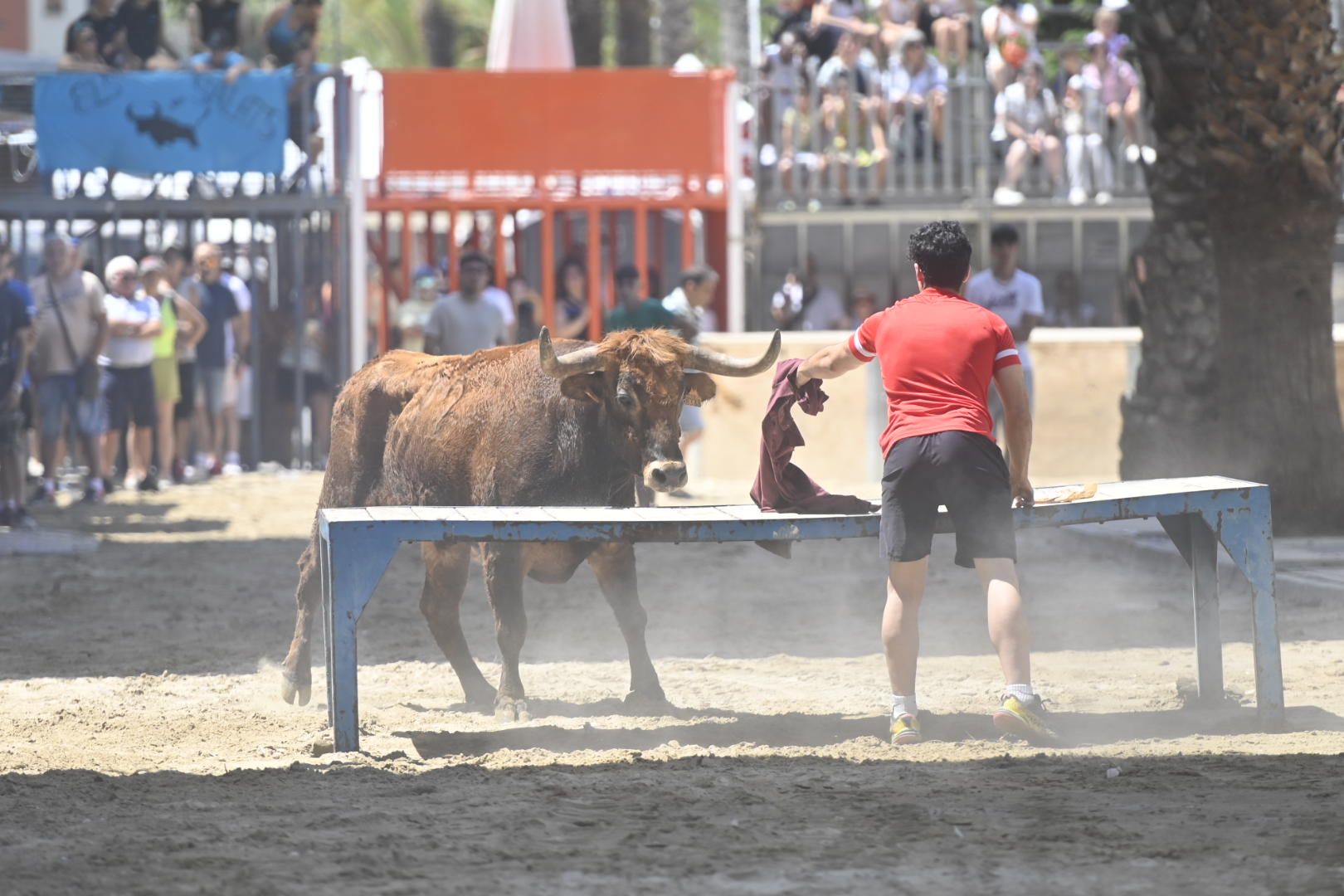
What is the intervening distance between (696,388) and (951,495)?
1.42 meters

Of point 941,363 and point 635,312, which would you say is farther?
point 635,312

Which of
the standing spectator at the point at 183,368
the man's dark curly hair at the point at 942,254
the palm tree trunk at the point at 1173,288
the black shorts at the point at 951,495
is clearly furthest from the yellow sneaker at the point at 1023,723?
the standing spectator at the point at 183,368

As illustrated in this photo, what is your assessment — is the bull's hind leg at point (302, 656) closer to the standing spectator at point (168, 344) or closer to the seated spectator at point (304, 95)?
the standing spectator at point (168, 344)

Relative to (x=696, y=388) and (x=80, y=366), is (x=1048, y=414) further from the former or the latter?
(x=696, y=388)

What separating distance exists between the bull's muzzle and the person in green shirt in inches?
223

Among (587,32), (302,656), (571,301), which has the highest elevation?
(587,32)

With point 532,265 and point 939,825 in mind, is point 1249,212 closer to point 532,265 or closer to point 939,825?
point 939,825

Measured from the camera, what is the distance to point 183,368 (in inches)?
694

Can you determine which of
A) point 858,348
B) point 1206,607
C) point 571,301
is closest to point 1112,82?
point 571,301

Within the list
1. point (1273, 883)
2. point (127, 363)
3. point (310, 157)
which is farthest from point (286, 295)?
point (1273, 883)

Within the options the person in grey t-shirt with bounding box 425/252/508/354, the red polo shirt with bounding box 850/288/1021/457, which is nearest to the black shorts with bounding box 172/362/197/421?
the person in grey t-shirt with bounding box 425/252/508/354

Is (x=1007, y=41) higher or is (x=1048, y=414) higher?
(x=1007, y=41)

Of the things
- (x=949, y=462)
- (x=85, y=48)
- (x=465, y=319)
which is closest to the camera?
(x=949, y=462)

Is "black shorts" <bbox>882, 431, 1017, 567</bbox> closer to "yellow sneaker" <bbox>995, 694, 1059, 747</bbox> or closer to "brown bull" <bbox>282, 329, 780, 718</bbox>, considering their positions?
"yellow sneaker" <bbox>995, 694, 1059, 747</bbox>
